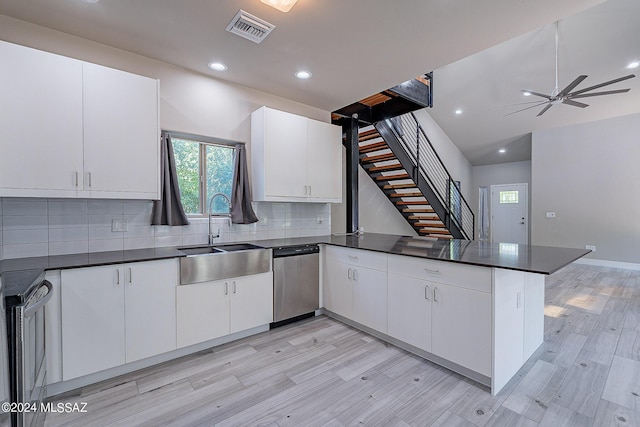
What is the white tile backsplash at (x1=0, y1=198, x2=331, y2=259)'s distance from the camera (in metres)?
2.20

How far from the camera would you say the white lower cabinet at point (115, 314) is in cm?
199

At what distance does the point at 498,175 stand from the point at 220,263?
8813 millimetres

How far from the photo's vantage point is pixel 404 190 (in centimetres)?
584

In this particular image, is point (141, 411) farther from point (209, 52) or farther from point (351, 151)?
point (351, 151)

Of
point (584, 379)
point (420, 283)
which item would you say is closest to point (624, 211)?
point (584, 379)

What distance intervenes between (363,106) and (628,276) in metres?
5.65

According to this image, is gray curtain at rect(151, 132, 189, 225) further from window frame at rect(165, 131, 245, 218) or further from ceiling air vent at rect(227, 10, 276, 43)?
ceiling air vent at rect(227, 10, 276, 43)

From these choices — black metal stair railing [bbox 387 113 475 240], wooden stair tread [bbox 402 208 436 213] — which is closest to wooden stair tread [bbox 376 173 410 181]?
black metal stair railing [bbox 387 113 475 240]

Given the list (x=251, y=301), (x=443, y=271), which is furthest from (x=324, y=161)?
(x=443, y=271)

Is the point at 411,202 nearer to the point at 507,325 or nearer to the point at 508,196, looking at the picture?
the point at 507,325

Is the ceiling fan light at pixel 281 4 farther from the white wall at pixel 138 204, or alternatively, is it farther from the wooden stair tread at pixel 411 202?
the wooden stair tread at pixel 411 202

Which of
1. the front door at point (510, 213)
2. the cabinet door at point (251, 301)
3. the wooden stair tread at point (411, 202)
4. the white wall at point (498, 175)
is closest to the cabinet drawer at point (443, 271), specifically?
the cabinet door at point (251, 301)

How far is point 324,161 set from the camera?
374 cm

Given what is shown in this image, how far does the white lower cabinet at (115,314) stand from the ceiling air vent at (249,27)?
74.8 inches
